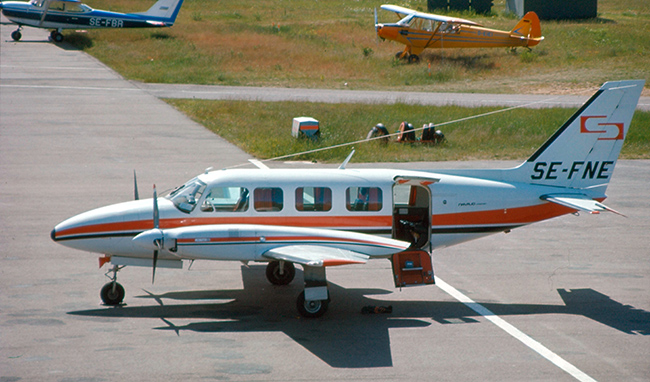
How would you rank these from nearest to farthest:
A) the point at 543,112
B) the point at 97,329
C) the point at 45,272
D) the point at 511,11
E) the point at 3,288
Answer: the point at 97,329 → the point at 3,288 → the point at 45,272 → the point at 543,112 → the point at 511,11

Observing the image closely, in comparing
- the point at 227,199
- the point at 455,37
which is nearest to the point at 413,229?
the point at 227,199

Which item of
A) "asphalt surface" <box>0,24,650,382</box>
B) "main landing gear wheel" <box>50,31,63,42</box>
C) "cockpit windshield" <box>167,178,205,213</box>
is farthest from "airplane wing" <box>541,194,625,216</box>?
"main landing gear wheel" <box>50,31,63,42</box>

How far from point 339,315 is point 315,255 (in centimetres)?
171

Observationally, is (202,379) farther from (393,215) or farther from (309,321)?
(393,215)

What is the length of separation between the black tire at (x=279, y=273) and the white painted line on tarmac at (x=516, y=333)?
10.9 ft

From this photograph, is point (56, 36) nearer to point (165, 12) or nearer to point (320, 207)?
point (165, 12)

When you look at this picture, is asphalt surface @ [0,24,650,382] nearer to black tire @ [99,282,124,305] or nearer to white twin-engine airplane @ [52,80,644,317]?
Answer: black tire @ [99,282,124,305]

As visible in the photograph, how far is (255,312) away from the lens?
12.8 meters

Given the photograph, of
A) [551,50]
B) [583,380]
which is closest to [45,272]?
[583,380]

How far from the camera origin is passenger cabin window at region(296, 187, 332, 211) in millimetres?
13352

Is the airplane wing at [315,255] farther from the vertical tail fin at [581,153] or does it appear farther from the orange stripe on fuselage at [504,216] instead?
the vertical tail fin at [581,153]

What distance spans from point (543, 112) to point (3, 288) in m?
31.1

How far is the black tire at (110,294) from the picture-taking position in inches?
502

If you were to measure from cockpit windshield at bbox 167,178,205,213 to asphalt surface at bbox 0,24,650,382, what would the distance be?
1946 mm
